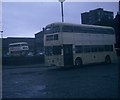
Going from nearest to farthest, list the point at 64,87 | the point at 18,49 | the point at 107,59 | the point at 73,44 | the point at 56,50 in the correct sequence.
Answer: the point at 64,87 → the point at 56,50 → the point at 73,44 → the point at 107,59 → the point at 18,49

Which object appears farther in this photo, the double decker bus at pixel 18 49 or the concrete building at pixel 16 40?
the concrete building at pixel 16 40

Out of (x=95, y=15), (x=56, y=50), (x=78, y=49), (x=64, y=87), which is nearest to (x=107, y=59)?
(x=78, y=49)

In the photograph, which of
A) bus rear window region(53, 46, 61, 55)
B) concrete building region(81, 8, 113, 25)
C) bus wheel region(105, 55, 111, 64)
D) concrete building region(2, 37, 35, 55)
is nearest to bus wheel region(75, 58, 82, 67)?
Result: bus rear window region(53, 46, 61, 55)

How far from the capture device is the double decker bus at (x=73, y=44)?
66.5 ft

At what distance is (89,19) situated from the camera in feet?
276

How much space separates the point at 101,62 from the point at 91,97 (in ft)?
58.4

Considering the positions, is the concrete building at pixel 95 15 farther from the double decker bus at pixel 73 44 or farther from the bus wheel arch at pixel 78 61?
the bus wheel arch at pixel 78 61

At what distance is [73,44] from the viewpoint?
Answer: 840 inches

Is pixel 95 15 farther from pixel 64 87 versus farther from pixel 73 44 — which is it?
pixel 64 87

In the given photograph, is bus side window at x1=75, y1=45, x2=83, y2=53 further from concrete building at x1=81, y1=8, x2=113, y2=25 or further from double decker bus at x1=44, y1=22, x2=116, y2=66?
concrete building at x1=81, y1=8, x2=113, y2=25

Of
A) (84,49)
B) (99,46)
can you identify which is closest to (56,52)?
(84,49)

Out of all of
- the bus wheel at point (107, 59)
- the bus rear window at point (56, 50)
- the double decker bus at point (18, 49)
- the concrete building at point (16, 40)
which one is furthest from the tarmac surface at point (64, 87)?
the concrete building at point (16, 40)

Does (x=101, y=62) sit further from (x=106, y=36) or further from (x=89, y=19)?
(x=89, y=19)

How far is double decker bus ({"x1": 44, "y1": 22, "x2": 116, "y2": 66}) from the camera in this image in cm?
2028
